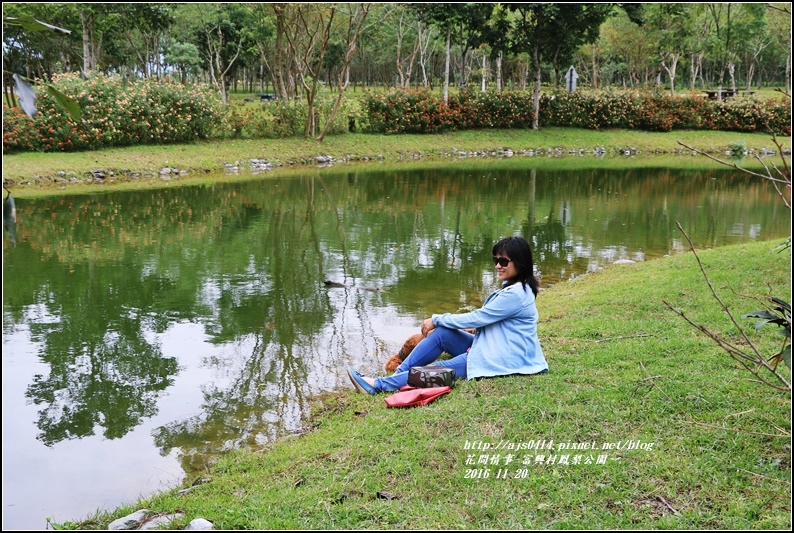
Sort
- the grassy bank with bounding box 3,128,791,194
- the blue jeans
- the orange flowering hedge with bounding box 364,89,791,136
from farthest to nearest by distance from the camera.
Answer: the orange flowering hedge with bounding box 364,89,791,136
the grassy bank with bounding box 3,128,791,194
the blue jeans

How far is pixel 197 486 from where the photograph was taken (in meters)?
4.22

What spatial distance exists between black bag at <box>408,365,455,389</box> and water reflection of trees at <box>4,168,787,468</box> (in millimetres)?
1032

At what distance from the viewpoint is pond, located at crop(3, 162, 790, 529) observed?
504 cm

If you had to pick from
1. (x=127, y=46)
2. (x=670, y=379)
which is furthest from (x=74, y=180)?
(x=127, y=46)

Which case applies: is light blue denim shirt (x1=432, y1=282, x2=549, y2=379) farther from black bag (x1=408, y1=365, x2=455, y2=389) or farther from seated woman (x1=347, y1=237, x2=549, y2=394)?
black bag (x1=408, y1=365, x2=455, y2=389)

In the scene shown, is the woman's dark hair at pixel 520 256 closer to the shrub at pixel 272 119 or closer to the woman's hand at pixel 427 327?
the woman's hand at pixel 427 327

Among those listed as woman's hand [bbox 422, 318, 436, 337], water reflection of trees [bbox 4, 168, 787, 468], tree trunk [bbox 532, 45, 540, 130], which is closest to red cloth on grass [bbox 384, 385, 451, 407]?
woman's hand [bbox 422, 318, 436, 337]

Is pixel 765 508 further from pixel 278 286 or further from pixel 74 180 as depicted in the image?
pixel 74 180

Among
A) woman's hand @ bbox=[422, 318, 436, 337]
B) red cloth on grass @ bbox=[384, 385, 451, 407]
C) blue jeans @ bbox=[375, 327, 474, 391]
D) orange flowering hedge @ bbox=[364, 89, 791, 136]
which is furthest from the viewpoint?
orange flowering hedge @ bbox=[364, 89, 791, 136]

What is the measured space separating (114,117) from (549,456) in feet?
70.5

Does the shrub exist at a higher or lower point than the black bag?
higher

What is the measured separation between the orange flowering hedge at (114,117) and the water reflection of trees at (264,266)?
5364mm

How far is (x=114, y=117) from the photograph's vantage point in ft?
72.5

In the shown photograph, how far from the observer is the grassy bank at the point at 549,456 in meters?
3.31
